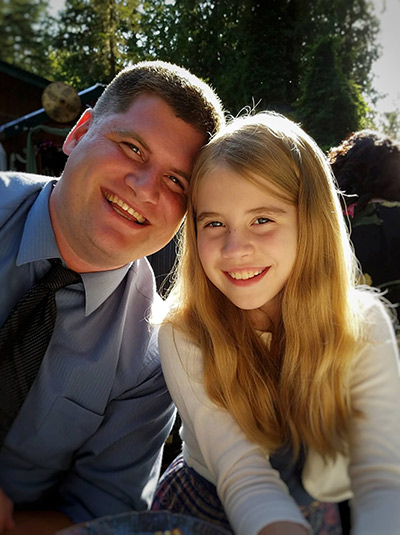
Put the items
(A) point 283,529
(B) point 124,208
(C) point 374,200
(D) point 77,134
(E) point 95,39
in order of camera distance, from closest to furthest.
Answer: (A) point 283,529 → (B) point 124,208 → (D) point 77,134 → (C) point 374,200 → (E) point 95,39

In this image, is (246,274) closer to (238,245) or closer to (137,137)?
(238,245)

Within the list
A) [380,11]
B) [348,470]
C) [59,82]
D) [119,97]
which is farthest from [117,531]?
[59,82]

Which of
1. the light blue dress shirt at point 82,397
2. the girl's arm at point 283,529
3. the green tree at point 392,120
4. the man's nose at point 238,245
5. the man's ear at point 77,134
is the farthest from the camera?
the green tree at point 392,120

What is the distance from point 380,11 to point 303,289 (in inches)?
195

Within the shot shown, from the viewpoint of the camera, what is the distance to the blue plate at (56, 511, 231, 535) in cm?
73

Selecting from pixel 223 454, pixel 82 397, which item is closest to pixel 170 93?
pixel 82 397

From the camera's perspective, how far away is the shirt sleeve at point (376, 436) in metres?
0.96

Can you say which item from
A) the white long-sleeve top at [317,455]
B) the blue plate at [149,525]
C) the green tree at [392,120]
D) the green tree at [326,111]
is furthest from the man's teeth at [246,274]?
the green tree at [392,120]

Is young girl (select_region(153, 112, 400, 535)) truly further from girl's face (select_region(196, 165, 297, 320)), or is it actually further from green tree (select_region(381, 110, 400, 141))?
green tree (select_region(381, 110, 400, 141))

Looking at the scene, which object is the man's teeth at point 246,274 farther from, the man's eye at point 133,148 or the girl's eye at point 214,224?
the man's eye at point 133,148

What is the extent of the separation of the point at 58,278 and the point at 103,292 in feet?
0.58

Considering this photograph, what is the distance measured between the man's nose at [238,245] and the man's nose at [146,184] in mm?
317

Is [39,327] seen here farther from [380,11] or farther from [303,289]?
[380,11]

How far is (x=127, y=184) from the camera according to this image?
4.78ft
